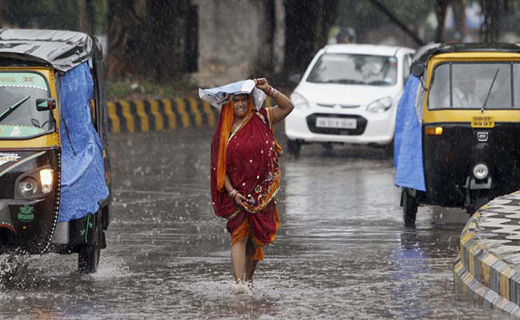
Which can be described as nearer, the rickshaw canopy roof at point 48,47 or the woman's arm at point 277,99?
the woman's arm at point 277,99

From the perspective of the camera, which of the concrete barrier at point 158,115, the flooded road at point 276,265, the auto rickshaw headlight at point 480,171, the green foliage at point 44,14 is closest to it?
the flooded road at point 276,265

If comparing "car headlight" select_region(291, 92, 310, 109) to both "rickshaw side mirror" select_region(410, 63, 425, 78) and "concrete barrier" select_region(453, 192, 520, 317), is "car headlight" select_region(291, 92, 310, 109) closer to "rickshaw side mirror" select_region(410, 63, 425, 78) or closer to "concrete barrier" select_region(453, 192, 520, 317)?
"rickshaw side mirror" select_region(410, 63, 425, 78)

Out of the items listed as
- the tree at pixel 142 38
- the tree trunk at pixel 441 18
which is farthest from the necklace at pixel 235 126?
the tree trunk at pixel 441 18

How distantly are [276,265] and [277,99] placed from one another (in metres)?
1.65

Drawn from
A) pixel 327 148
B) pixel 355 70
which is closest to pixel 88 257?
pixel 355 70

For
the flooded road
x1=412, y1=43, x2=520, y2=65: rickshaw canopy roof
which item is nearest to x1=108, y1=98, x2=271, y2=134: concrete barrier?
the flooded road

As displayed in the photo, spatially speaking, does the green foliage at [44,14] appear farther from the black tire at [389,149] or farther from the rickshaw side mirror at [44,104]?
the rickshaw side mirror at [44,104]

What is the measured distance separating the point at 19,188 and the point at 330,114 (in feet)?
39.1

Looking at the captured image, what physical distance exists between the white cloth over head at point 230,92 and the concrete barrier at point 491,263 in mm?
1659

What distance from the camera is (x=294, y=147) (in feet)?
70.6

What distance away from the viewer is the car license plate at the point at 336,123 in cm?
2114

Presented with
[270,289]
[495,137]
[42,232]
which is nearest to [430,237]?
[495,137]

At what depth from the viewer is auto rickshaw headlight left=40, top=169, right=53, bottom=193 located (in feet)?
31.6

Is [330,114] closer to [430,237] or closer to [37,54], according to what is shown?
[430,237]
